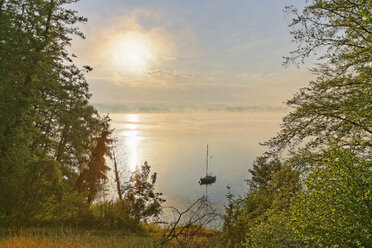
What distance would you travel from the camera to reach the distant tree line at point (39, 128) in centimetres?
1200

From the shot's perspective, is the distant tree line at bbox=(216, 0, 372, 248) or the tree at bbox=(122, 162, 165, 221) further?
the tree at bbox=(122, 162, 165, 221)

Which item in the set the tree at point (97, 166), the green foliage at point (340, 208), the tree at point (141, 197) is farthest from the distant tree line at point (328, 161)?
the tree at point (97, 166)

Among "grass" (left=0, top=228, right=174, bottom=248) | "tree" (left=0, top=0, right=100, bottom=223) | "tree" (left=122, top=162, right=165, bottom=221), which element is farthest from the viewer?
"tree" (left=122, top=162, right=165, bottom=221)

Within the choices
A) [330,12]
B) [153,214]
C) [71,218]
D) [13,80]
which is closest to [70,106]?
[13,80]

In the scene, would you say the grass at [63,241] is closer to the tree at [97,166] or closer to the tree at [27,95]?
the tree at [27,95]

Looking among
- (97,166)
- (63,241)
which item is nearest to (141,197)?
(97,166)

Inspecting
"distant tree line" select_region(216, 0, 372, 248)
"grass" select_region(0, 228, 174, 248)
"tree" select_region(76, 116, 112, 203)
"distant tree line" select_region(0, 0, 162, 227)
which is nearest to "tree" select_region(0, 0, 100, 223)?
"distant tree line" select_region(0, 0, 162, 227)

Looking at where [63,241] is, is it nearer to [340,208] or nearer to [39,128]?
[340,208]

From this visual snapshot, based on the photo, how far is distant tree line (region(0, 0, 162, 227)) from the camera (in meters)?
12.0

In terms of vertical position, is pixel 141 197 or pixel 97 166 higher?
pixel 97 166

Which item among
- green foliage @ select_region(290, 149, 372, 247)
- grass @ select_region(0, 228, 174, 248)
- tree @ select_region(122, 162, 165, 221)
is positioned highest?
green foliage @ select_region(290, 149, 372, 247)

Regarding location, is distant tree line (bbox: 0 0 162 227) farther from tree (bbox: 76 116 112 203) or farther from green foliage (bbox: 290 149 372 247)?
green foliage (bbox: 290 149 372 247)

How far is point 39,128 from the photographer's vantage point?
1519cm

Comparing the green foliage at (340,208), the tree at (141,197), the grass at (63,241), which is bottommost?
the tree at (141,197)
